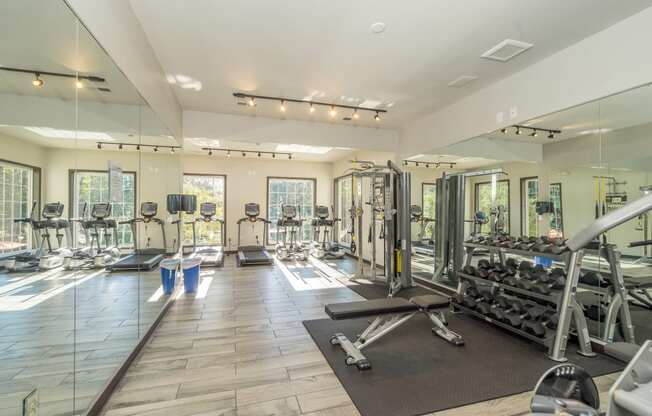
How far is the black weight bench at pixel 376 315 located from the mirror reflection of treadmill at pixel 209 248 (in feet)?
15.0

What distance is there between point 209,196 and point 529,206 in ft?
25.9

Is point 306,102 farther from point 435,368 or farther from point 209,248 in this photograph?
point 209,248

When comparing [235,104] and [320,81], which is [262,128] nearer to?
[235,104]

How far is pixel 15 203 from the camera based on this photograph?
1.22 meters

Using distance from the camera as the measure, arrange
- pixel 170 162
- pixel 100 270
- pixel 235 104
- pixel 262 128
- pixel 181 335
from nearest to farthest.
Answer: pixel 100 270
pixel 181 335
pixel 170 162
pixel 235 104
pixel 262 128

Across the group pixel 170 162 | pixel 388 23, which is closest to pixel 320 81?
pixel 388 23

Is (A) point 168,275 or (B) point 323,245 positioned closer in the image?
(A) point 168,275

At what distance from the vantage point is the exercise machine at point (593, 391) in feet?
2.48

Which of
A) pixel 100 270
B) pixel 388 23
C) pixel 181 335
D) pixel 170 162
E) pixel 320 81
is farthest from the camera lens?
pixel 170 162

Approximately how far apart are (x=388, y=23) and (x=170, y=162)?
3372mm

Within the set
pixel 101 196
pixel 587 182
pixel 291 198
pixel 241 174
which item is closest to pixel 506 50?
pixel 587 182

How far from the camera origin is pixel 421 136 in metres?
5.50

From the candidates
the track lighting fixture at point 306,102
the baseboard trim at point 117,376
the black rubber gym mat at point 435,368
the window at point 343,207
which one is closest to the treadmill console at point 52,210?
the baseboard trim at point 117,376

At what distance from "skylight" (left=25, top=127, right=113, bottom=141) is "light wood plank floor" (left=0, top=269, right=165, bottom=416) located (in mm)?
660
